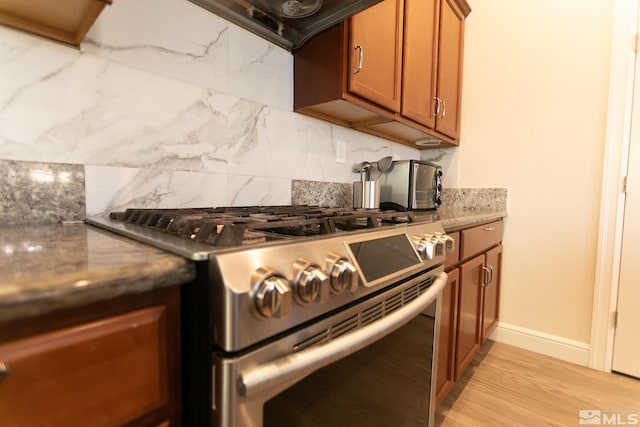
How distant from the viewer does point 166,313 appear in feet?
1.37

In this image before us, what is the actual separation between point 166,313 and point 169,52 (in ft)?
2.94

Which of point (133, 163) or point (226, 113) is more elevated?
point (226, 113)

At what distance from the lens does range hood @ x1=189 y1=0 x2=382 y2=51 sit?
1.07 meters

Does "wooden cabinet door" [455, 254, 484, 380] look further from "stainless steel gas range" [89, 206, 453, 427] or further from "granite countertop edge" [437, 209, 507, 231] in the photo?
"stainless steel gas range" [89, 206, 453, 427]

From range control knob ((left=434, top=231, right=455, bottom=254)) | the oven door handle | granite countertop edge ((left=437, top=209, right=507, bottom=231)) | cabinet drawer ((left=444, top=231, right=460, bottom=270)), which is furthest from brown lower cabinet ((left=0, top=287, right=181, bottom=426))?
cabinet drawer ((left=444, top=231, right=460, bottom=270))

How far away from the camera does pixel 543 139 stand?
1.82 meters

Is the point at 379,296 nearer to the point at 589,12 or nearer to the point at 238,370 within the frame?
the point at 238,370

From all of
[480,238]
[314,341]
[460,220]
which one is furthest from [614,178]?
[314,341]

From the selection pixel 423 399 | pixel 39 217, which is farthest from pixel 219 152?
pixel 423 399

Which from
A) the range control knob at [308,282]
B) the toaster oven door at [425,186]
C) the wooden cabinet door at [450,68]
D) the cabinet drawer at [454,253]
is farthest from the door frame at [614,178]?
the range control knob at [308,282]

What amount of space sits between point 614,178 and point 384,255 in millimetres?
1700

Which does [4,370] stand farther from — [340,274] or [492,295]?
[492,295]

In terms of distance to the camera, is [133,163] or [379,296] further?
[133,163]

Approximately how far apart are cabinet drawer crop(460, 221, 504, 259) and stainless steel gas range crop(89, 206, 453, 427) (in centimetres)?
64
